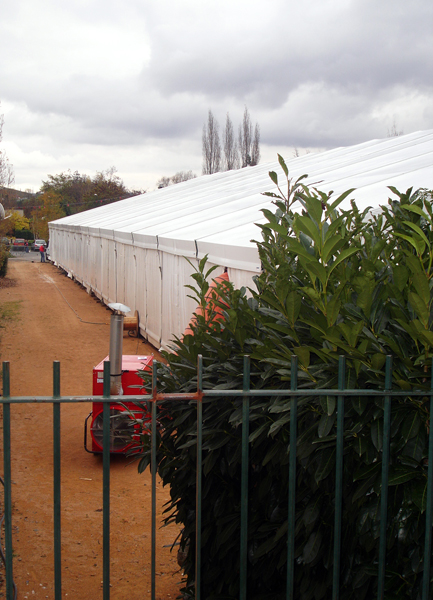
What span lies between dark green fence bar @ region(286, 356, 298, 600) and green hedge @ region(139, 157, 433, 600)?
0.05 meters

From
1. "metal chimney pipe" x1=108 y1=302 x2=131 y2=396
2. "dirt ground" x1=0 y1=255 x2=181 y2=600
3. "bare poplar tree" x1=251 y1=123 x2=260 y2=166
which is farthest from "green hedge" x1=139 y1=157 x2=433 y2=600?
"bare poplar tree" x1=251 y1=123 x2=260 y2=166

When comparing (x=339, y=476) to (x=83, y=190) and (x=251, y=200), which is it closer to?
(x=251, y=200)

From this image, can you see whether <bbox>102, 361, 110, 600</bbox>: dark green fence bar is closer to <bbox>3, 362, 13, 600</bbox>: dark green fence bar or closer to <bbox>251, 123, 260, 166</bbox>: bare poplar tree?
<bbox>3, 362, 13, 600</bbox>: dark green fence bar

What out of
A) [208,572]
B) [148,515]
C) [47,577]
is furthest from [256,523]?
[148,515]

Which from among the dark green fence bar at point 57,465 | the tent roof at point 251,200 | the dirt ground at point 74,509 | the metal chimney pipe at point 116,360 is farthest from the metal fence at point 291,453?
the tent roof at point 251,200

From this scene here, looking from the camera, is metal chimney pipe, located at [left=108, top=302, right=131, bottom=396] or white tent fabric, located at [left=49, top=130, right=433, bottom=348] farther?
white tent fabric, located at [left=49, top=130, right=433, bottom=348]

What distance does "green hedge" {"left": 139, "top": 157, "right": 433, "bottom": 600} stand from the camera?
2.03 metres

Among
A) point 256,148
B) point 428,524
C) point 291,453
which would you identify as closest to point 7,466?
point 291,453

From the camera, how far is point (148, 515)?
525cm

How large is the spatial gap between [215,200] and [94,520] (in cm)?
1083

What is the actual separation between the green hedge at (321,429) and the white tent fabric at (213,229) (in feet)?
14.9

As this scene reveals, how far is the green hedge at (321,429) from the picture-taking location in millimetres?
2025

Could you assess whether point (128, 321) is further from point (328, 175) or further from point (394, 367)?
point (394, 367)

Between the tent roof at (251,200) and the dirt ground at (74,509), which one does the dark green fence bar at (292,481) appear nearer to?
the dirt ground at (74,509)
